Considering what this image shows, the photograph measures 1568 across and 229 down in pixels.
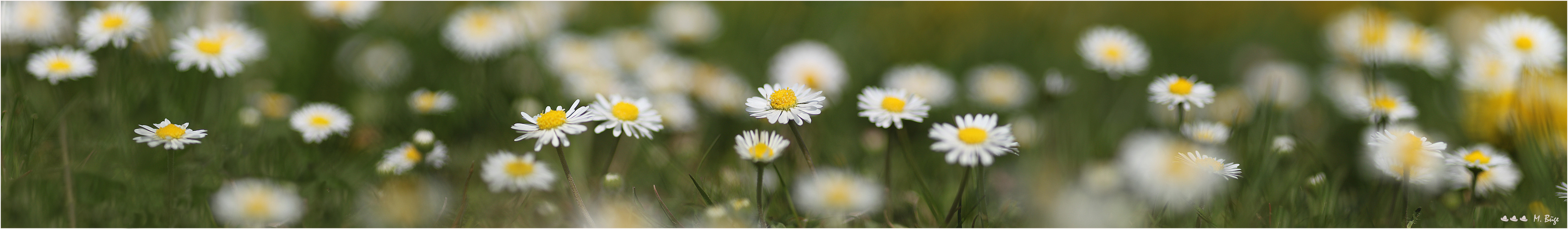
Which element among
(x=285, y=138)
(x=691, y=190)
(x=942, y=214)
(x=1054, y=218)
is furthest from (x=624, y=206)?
(x=285, y=138)

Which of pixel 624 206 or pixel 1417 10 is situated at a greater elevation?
pixel 1417 10

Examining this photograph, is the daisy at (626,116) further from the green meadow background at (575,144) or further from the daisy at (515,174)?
the daisy at (515,174)

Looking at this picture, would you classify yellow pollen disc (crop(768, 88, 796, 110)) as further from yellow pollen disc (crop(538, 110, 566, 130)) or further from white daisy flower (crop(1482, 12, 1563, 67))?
white daisy flower (crop(1482, 12, 1563, 67))

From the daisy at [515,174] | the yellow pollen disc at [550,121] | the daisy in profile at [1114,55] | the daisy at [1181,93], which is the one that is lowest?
the daisy at [515,174]

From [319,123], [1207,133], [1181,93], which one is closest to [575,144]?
[319,123]

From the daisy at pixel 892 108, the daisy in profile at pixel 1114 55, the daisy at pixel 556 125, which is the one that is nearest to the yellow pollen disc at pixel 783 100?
the daisy at pixel 892 108

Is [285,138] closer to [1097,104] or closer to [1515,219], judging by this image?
[1097,104]
